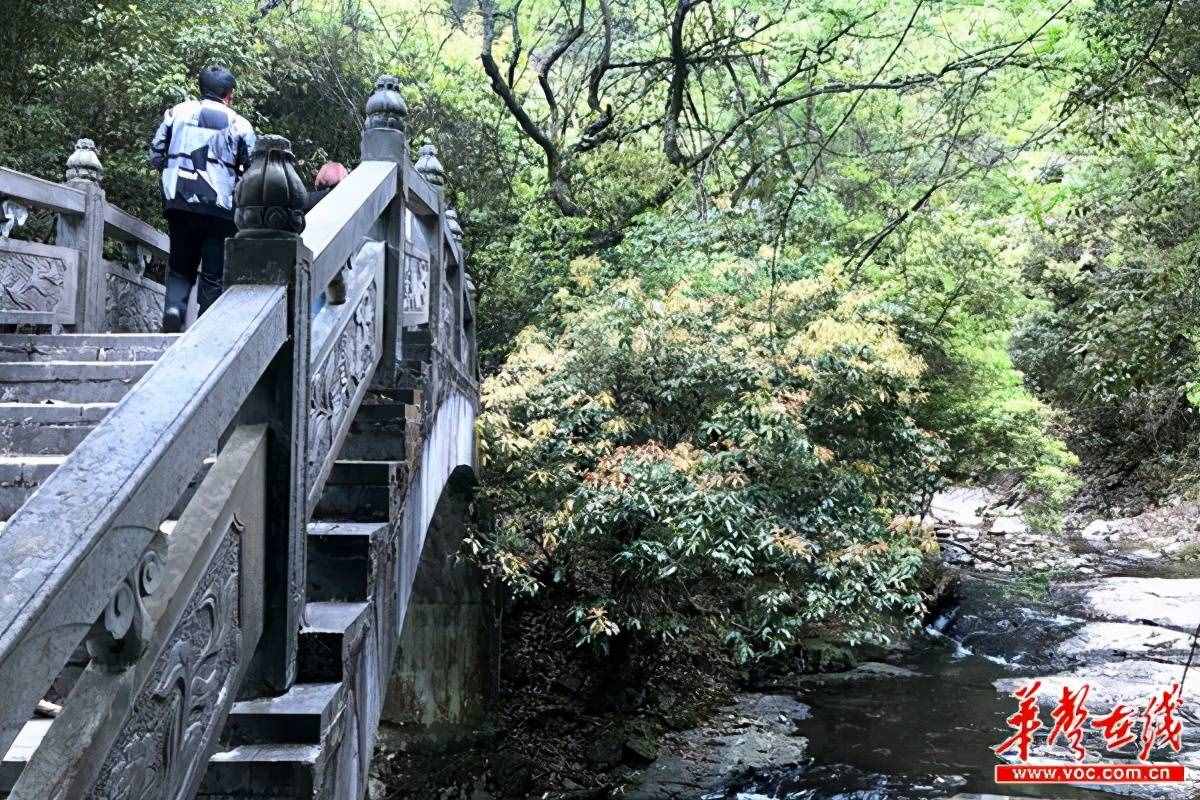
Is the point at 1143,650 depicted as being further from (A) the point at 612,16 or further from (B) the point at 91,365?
(B) the point at 91,365

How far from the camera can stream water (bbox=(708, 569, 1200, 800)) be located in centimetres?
938

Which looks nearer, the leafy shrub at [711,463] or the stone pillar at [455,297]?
the stone pillar at [455,297]

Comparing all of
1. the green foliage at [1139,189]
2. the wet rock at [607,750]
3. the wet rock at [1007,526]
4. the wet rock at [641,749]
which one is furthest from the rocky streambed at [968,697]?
the green foliage at [1139,189]

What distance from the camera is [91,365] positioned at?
4852 mm

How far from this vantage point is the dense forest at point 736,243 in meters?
7.03

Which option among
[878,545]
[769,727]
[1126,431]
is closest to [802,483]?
[878,545]

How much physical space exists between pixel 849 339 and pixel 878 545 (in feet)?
5.91

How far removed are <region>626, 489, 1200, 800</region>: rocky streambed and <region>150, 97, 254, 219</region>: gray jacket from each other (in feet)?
22.1

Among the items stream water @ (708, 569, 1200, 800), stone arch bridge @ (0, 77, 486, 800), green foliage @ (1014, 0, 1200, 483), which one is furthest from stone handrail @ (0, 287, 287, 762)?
stream water @ (708, 569, 1200, 800)

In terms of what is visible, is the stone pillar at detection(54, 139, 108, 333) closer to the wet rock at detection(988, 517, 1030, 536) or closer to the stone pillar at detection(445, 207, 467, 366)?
the stone pillar at detection(445, 207, 467, 366)

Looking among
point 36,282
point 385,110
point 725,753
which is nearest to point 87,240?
point 36,282

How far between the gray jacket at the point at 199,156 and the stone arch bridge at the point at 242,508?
0.90 meters

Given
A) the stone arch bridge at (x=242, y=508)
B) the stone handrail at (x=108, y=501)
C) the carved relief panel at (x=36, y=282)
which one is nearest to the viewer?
the stone handrail at (x=108, y=501)

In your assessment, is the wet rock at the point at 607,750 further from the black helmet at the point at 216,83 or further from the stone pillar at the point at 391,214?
the black helmet at the point at 216,83
